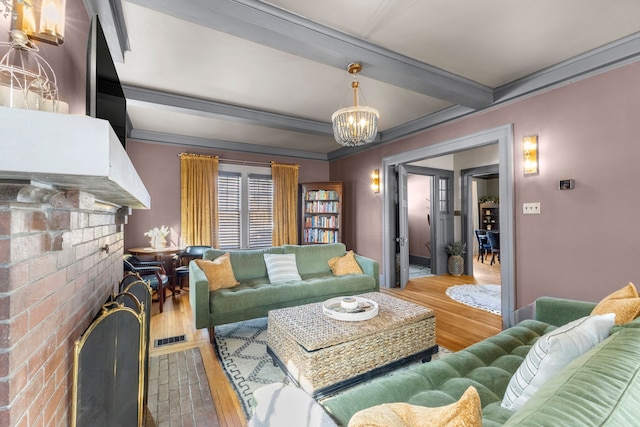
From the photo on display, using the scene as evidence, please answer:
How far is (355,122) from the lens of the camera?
2.58 m

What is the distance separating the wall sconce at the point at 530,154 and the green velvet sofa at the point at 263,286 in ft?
6.68

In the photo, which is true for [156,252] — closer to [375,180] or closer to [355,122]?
[355,122]

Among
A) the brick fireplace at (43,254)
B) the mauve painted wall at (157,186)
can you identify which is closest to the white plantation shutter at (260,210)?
the mauve painted wall at (157,186)

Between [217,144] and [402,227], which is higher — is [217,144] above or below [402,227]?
above

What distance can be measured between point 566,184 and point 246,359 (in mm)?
3401

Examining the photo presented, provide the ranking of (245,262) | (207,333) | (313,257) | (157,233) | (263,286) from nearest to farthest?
1. (207,333)
2. (263,286)
3. (245,262)
4. (313,257)
5. (157,233)

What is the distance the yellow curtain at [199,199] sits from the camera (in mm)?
4875

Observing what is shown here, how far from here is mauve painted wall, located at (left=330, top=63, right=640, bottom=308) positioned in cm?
240

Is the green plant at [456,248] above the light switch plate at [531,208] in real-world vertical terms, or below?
below

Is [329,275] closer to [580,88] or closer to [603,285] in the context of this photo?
[603,285]

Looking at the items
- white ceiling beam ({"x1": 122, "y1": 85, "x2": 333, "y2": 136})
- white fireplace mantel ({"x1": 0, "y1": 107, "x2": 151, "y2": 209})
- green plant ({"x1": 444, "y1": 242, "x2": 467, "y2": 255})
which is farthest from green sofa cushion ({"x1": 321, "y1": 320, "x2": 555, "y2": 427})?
green plant ({"x1": 444, "y1": 242, "x2": 467, "y2": 255})

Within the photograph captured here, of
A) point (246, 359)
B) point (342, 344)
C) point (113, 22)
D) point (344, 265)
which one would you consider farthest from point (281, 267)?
point (113, 22)

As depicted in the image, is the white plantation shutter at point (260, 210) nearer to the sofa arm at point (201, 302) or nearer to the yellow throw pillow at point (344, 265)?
the yellow throw pillow at point (344, 265)

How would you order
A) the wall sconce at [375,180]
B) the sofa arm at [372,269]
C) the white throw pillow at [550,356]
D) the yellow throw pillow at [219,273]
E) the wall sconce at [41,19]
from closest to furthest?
1. the wall sconce at [41,19]
2. the white throw pillow at [550,356]
3. the yellow throw pillow at [219,273]
4. the sofa arm at [372,269]
5. the wall sconce at [375,180]
